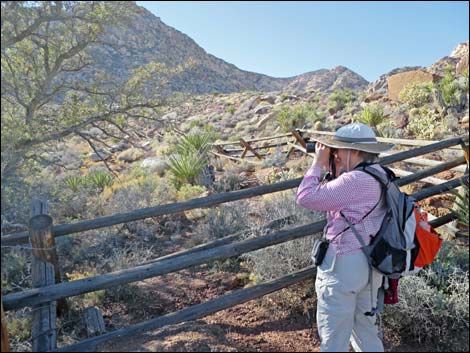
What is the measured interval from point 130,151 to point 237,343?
14169 millimetres

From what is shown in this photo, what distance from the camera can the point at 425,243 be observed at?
2537 millimetres

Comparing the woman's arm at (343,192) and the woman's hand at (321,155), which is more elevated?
the woman's hand at (321,155)

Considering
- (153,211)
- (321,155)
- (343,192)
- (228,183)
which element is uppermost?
(321,155)

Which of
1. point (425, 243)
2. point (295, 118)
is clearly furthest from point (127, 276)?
point (295, 118)

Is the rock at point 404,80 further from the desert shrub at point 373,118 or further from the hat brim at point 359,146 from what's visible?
the hat brim at point 359,146

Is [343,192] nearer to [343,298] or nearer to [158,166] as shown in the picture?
[343,298]

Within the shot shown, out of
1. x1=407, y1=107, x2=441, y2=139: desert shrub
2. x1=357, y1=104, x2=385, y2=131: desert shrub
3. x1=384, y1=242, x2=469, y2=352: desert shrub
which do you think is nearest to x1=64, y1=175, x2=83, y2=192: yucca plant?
x1=384, y1=242, x2=469, y2=352: desert shrub

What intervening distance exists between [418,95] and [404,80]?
278 cm

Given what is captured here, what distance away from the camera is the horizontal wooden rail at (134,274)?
2834mm

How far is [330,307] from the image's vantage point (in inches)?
94.7

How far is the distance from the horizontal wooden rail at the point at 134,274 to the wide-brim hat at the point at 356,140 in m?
1.32

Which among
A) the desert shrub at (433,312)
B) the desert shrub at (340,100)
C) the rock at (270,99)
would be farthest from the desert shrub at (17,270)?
the rock at (270,99)

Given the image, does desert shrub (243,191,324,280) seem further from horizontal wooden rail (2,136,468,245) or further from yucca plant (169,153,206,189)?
yucca plant (169,153,206,189)

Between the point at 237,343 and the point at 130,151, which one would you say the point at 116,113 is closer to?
the point at 237,343
